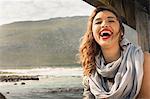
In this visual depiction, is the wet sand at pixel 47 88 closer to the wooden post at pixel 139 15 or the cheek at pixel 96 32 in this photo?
the wooden post at pixel 139 15

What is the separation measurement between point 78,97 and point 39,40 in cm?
53

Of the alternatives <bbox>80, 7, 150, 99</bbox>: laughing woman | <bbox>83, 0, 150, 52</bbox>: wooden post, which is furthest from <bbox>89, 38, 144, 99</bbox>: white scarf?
<bbox>83, 0, 150, 52</bbox>: wooden post

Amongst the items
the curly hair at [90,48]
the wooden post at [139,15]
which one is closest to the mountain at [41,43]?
the wooden post at [139,15]

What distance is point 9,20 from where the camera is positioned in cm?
257

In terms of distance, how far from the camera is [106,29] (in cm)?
96

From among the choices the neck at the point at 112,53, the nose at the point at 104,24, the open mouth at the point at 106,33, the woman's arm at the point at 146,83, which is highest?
the nose at the point at 104,24

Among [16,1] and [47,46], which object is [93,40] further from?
[16,1]

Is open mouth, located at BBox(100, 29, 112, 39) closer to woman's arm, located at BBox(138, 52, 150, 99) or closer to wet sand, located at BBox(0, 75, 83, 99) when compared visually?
woman's arm, located at BBox(138, 52, 150, 99)

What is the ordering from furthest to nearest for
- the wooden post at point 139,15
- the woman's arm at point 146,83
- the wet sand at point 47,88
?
the wet sand at point 47,88, the wooden post at point 139,15, the woman's arm at point 146,83

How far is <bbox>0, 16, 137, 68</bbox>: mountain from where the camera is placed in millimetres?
2449

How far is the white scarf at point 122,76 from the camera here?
93 centimetres

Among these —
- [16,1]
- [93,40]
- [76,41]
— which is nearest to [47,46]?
[76,41]

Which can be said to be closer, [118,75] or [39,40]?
[118,75]

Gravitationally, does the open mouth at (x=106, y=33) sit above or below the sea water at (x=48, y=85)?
above
